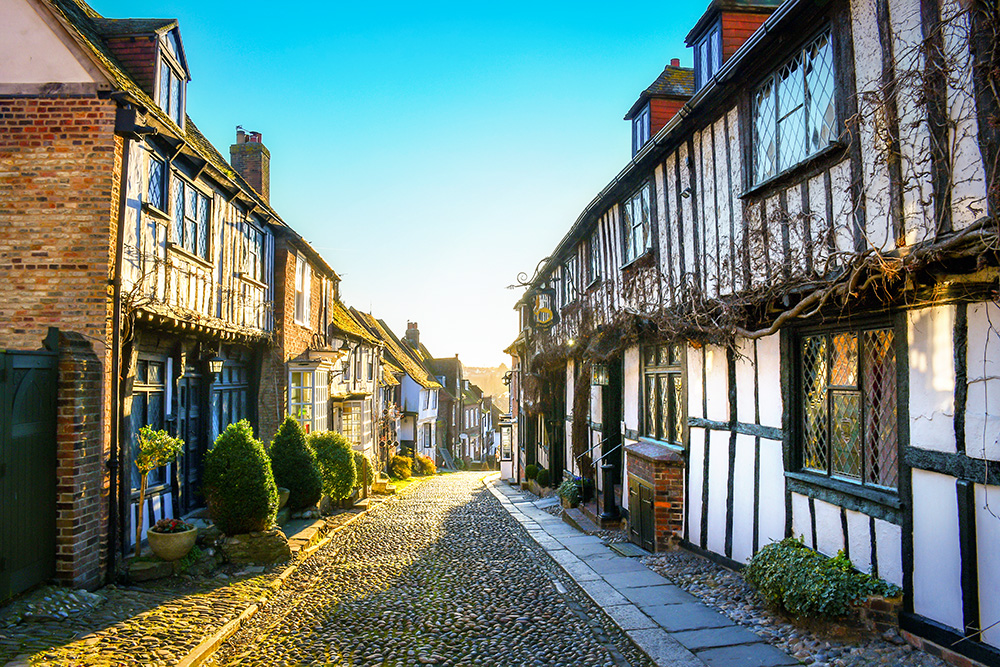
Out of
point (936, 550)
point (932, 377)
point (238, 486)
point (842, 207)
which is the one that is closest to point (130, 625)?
point (238, 486)

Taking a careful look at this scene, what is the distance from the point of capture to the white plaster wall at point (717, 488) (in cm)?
823

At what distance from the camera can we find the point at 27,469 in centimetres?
647

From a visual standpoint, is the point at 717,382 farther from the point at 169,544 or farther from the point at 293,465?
the point at 293,465

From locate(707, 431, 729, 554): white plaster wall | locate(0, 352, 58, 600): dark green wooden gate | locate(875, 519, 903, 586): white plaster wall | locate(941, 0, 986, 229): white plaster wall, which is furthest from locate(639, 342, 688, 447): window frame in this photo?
locate(0, 352, 58, 600): dark green wooden gate

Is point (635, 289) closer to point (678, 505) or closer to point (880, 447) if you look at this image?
point (678, 505)

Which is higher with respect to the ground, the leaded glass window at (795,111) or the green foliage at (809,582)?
the leaded glass window at (795,111)

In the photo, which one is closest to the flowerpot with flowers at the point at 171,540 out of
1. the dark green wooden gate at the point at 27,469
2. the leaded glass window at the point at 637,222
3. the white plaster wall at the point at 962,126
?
the dark green wooden gate at the point at 27,469

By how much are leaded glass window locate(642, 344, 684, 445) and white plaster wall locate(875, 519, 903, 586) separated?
4023 mm

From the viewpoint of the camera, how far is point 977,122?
14.6 feet

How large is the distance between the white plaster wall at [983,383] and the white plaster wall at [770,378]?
2.52 m

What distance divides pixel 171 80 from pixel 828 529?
1096cm

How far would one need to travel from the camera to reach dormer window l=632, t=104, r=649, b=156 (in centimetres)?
1112

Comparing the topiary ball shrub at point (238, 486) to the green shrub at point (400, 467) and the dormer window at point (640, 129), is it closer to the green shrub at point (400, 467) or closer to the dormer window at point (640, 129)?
the dormer window at point (640, 129)

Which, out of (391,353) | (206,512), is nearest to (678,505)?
(206,512)
